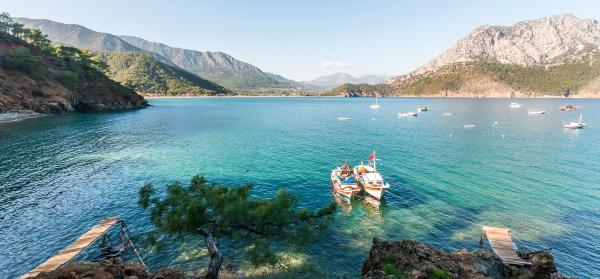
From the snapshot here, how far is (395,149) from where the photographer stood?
75125 millimetres

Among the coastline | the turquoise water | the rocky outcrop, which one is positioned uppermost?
the coastline

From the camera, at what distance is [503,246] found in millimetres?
26188

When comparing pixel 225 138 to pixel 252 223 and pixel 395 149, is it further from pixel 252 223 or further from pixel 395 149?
pixel 252 223

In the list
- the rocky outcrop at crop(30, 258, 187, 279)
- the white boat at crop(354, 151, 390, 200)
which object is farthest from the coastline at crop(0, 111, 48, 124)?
the white boat at crop(354, 151, 390, 200)

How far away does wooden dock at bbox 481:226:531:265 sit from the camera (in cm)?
2394

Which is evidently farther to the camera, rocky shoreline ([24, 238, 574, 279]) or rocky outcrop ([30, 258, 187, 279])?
rocky shoreline ([24, 238, 574, 279])

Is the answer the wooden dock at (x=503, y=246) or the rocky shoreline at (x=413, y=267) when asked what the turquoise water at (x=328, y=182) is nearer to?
the wooden dock at (x=503, y=246)

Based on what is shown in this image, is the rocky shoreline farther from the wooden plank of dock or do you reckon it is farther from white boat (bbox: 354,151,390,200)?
white boat (bbox: 354,151,390,200)

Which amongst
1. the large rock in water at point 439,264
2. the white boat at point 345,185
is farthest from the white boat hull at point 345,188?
the large rock in water at point 439,264

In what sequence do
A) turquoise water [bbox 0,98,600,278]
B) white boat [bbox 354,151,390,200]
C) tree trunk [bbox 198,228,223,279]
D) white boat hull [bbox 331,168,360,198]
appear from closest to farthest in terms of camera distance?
tree trunk [bbox 198,228,223,279] → turquoise water [bbox 0,98,600,278] → white boat [bbox 354,151,390,200] → white boat hull [bbox 331,168,360,198]

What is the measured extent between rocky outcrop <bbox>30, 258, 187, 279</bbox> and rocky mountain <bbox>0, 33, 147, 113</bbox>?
12144 centimetres

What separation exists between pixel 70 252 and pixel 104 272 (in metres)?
10.3

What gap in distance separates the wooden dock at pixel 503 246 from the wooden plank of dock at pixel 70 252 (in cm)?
3544

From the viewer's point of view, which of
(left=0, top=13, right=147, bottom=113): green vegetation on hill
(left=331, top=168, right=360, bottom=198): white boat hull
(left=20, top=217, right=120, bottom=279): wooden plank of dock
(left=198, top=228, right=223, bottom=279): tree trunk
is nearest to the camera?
(left=198, top=228, right=223, bottom=279): tree trunk
